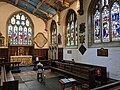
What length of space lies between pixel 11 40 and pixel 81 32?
6.75m

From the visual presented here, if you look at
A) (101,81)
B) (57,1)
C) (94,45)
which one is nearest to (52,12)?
(57,1)

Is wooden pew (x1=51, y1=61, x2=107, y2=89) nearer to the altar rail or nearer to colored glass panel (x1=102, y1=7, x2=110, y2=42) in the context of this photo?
colored glass panel (x1=102, y1=7, x2=110, y2=42)

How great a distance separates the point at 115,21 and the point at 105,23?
548 millimetres

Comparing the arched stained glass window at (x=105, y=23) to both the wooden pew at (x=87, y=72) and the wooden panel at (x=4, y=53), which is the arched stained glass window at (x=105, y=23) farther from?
the wooden panel at (x=4, y=53)

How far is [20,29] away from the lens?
12.3 metres

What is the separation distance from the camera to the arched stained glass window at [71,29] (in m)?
8.49

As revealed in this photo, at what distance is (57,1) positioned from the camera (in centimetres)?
861

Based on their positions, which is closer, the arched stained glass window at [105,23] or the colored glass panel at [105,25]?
the arched stained glass window at [105,23]

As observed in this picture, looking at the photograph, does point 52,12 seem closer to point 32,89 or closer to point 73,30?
point 73,30

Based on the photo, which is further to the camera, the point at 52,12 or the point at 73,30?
the point at 52,12

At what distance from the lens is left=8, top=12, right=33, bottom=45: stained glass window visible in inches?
467

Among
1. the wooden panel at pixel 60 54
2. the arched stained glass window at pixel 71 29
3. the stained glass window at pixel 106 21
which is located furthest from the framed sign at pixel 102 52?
the wooden panel at pixel 60 54

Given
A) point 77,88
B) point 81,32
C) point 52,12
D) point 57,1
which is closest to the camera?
point 77,88

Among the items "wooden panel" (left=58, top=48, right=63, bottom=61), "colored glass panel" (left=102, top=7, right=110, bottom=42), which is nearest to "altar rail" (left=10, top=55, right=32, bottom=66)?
"wooden panel" (left=58, top=48, right=63, bottom=61)
